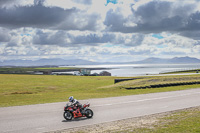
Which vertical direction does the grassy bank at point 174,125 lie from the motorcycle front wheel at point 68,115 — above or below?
below

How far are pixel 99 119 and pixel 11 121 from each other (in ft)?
15.6

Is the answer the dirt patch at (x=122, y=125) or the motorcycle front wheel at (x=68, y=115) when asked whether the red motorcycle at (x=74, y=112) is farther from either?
the dirt patch at (x=122, y=125)

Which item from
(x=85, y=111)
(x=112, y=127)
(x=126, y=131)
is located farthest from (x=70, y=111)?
(x=126, y=131)

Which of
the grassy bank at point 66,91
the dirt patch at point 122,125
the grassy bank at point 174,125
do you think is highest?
the grassy bank at point 66,91

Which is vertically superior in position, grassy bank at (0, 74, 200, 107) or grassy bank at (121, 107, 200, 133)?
grassy bank at (0, 74, 200, 107)

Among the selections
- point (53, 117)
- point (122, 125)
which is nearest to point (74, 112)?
point (53, 117)

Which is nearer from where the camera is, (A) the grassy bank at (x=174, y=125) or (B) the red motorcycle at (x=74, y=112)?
(A) the grassy bank at (x=174, y=125)

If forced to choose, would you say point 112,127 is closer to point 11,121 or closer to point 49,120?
point 49,120

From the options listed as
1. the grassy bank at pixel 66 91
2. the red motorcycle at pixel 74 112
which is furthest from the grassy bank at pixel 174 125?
the grassy bank at pixel 66 91

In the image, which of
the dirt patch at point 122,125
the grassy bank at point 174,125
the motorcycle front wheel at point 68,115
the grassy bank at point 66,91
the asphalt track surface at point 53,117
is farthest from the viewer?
the grassy bank at point 66,91

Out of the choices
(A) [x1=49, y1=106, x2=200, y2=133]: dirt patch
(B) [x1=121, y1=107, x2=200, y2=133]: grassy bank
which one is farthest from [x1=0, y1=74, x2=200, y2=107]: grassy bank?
(B) [x1=121, y1=107, x2=200, y2=133]: grassy bank

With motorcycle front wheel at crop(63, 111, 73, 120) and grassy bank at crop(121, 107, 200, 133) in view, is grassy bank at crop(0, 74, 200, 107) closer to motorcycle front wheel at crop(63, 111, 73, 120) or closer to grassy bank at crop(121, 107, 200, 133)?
motorcycle front wheel at crop(63, 111, 73, 120)

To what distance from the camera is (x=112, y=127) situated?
10.9 meters

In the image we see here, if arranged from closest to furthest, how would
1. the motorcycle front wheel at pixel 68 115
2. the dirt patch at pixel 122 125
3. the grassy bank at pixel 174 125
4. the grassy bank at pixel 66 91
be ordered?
1. the grassy bank at pixel 174 125
2. the dirt patch at pixel 122 125
3. the motorcycle front wheel at pixel 68 115
4. the grassy bank at pixel 66 91
